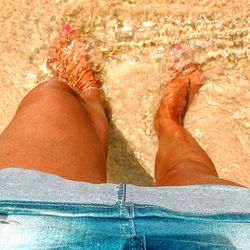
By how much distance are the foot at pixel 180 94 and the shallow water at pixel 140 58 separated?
40mm

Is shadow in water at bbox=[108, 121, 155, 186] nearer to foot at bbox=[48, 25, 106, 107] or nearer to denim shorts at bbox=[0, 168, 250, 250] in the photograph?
foot at bbox=[48, 25, 106, 107]

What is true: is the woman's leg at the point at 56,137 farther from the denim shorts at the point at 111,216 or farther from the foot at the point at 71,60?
the foot at the point at 71,60

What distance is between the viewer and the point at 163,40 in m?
2.17

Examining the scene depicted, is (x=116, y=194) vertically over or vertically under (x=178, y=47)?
under

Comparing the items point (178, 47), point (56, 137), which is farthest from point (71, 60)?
point (56, 137)

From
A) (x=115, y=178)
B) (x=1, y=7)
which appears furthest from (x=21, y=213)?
(x=1, y=7)

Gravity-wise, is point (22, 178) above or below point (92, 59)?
below

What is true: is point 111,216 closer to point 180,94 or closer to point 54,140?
point 54,140

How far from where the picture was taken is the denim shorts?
95 cm

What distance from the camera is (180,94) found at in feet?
7.12

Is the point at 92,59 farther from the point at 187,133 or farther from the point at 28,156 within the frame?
the point at 28,156

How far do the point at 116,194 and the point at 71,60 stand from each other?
135 cm

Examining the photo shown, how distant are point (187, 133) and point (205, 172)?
1.71 ft

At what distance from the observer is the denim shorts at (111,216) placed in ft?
3.11
